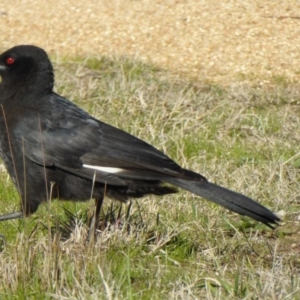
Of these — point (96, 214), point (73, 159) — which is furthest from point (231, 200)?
point (73, 159)

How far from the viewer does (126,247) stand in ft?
19.1

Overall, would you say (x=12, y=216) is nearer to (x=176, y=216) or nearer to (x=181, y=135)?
(x=176, y=216)

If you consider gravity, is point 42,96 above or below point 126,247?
above

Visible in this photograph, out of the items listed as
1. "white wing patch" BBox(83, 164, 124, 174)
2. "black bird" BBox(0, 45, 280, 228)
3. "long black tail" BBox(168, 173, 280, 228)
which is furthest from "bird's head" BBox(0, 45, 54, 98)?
"long black tail" BBox(168, 173, 280, 228)

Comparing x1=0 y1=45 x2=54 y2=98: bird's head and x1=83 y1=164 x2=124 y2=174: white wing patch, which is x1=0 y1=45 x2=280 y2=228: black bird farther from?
x1=0 y1=45 x2=54 y2=98: bird's head

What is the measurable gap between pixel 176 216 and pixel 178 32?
4.63m

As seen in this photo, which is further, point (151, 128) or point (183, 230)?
point (151, 128)

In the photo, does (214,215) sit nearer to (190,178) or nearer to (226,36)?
(190,178)

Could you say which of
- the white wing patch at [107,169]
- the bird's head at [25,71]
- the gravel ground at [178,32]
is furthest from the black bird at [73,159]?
the gravel ground at [178,32]

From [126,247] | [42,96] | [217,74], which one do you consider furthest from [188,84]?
[126,247]

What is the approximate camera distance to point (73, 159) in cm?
616

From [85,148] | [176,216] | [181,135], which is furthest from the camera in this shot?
[181,135]

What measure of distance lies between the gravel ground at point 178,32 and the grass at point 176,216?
0.44 meters

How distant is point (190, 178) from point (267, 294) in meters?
Answer: 1.23
